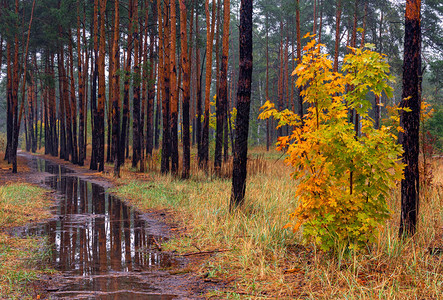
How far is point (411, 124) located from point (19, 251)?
6.15 metres

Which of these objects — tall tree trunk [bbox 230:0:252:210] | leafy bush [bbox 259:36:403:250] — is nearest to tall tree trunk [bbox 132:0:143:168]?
tall tree trunk [bbox 230:0:252:210]

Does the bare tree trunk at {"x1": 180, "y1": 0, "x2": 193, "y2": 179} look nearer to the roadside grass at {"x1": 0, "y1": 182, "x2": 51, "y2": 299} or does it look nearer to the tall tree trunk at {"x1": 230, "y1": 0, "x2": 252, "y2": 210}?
the roadside grass at {"x1": 0, "y1": 182, "x2": 51, "y2": 299}

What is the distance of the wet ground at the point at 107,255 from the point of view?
14.8 ft

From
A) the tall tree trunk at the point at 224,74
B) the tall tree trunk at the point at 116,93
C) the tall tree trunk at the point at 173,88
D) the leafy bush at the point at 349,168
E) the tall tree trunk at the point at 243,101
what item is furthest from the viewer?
the tall tree trunk at the point at 116,93

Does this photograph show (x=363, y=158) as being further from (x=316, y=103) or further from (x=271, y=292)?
(x=271, y=292)

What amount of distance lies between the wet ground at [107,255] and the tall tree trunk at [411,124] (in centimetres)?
334

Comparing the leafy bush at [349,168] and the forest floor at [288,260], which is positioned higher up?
the leafy bush at [349,168]

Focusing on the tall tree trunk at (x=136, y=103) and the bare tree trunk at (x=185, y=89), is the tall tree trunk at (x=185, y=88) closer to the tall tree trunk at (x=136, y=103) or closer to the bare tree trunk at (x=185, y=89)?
the bare tree trunk at (x=185, y=89)

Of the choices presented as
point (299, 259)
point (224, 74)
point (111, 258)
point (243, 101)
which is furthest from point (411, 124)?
point (224, 74)

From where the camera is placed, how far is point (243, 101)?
8023 millimetres

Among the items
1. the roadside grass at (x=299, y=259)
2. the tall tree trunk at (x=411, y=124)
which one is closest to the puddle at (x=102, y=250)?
the roadside grass at (x=299, y=259)

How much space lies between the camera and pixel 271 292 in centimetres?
436

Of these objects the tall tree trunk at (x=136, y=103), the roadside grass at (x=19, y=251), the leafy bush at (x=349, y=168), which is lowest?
the roadside grass at (x=19, y=251)

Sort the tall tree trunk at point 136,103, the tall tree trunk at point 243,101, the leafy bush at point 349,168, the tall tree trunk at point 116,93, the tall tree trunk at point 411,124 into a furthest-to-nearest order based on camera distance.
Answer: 1. the tall tree trunk at point 136,103
2. the tall tree trunk at point 116,93
3. the tall tree trunk at point 243,101
4. the tall tree trunk at point 411,124
5. the leafy bush at point 349,168
